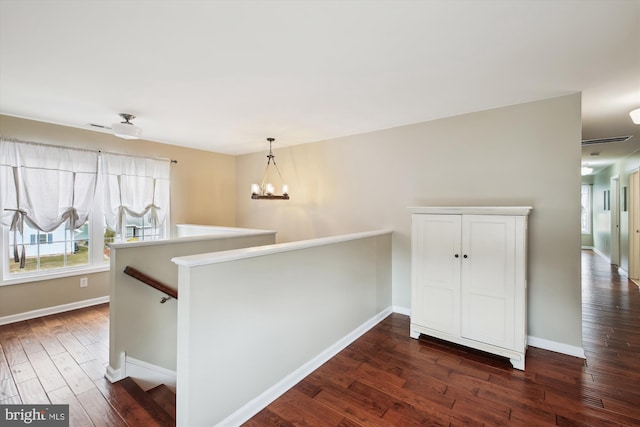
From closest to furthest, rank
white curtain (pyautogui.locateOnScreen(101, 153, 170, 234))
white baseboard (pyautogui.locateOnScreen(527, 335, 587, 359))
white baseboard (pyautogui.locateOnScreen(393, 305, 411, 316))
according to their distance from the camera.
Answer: white baseboard (pyautogui.locateOnScreen(527, 335, 587, 359)), white baseboard (pyautogui.locateOnScreen(393, 305, 411, 316)), white curtain (pyautogui.locateOnScreen(101, 153, 170, 234))

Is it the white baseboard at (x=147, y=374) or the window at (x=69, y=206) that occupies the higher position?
the window at (x=69, y=206)

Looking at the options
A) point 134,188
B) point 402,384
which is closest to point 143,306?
point 402,384

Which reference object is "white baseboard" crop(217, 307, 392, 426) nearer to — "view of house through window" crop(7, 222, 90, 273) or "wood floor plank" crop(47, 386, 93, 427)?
"wood floor plank" crop(47, 386, 93, 427)

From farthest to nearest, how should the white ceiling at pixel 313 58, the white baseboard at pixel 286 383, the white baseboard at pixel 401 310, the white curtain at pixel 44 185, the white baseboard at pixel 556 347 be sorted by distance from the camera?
1. the white baseboard at pixel 401 310
2. the white curtain at pixel 44 185
3. the white baseboard at pixel 556 347
4. the white baseboard at pixel 286 383
5. the white ceiling at pixel 313 58

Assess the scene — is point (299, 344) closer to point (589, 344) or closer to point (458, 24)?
point (458, 24)

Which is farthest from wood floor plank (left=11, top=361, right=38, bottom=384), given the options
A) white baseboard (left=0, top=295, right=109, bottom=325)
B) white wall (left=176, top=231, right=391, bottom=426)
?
white wall (left=176, top=231, right=391, bottom=426)

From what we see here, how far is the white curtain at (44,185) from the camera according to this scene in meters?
3.44

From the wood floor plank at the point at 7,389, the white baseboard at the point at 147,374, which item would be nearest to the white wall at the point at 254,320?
the white baseboard at the point at 147,374

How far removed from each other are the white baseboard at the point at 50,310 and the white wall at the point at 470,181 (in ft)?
10.1

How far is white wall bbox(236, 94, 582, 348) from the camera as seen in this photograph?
2719mm

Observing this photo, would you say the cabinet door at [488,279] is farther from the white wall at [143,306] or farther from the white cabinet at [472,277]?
the white wall at [143,306]

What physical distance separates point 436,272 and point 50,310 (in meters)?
4.91

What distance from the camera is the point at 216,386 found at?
1751mm

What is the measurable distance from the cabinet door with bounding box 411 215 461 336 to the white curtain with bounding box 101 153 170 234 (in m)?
4.08
